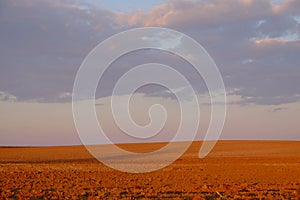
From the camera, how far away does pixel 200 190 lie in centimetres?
2064

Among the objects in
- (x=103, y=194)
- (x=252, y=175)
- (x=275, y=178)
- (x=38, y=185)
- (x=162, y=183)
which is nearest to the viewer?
(x=103, y=194)

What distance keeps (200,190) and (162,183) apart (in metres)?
3.53

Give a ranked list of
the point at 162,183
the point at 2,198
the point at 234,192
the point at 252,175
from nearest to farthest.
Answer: the point at 2,198 < the point at 234,192 < the point at 162,183 < the point at 252,175

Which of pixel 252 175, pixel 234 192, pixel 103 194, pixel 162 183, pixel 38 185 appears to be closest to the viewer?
pixel 103 194

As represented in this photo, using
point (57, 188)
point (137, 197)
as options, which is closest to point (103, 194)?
point (137, 197)

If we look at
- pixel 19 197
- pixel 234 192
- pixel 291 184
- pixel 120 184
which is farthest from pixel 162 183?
pixel 19 197

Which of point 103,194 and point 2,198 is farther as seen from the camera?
point 103,194

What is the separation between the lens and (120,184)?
910 inches

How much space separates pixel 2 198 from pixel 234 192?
913 centimetres

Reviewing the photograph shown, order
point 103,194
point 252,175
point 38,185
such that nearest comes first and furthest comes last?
point 103,194 < point 38,185 < point 252,175

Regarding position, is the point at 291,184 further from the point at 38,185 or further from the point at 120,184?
the point at 38,185

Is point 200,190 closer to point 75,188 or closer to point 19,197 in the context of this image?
point 75,188

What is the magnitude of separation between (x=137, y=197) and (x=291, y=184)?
9731mm

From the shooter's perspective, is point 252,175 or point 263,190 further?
point 252,175
